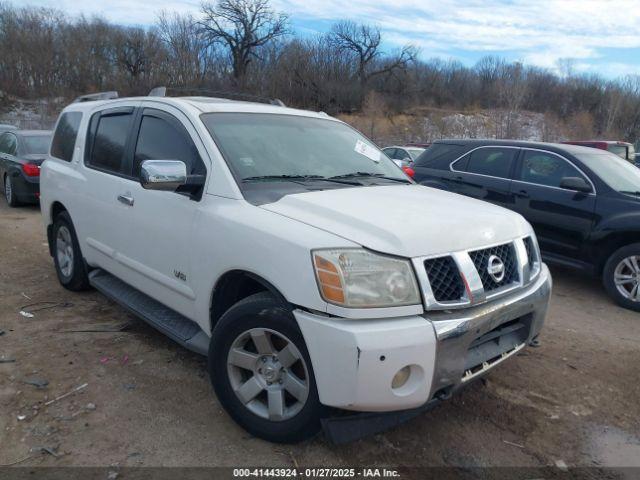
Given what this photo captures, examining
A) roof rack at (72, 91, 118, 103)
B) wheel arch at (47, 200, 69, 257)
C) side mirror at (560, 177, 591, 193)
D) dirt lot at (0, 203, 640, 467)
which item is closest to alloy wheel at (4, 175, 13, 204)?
wheel arch at (47, 200, 69, 257)

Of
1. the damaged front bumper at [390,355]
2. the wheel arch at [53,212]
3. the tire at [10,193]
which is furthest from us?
the tire at [10,193]

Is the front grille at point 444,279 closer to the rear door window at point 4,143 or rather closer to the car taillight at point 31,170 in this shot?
the car taillight at point 31,170

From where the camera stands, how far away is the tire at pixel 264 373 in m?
2.45

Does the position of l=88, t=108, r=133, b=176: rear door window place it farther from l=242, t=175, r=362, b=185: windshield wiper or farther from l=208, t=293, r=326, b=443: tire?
l=208, t=293, r=326, b=443: tire

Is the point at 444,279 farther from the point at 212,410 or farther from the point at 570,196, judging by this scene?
the point at 570,196

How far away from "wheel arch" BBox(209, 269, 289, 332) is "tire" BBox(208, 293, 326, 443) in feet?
0.57

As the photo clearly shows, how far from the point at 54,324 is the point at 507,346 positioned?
3642 millimetres

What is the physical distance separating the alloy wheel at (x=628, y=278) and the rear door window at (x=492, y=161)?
6.11ft

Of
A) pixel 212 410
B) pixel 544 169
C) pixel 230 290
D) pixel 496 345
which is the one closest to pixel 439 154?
pixel 544 169

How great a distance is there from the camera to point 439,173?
7.50 m

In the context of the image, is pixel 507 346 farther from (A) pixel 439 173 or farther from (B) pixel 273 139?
(A) pixel 439 173

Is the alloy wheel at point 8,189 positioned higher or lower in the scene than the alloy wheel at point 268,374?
lower

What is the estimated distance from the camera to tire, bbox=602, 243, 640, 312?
17.5 feet

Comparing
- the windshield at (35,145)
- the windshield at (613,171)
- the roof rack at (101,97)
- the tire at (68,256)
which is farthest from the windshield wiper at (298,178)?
the windshield at (35,145)
